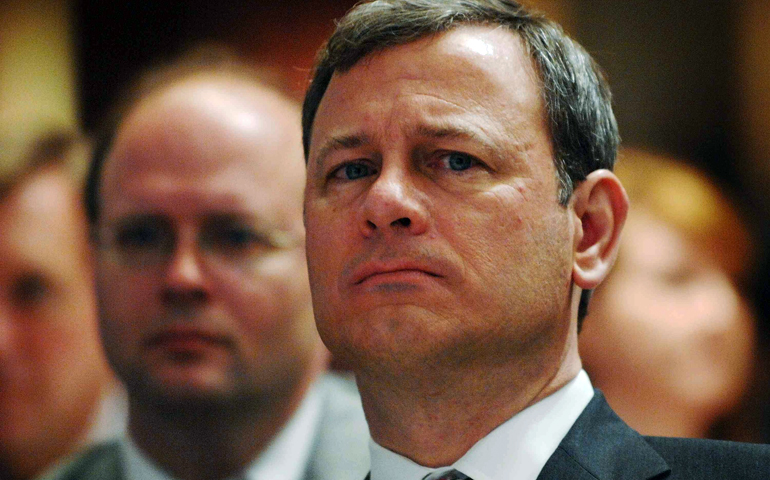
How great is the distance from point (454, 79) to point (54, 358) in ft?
5.78

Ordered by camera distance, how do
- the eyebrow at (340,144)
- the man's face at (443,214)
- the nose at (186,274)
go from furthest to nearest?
1. the nose at (186,274)
2. the eyebrow at (340,144)
3. the man's face at (443,214)

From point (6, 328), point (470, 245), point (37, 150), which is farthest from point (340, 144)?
point (6, 328)

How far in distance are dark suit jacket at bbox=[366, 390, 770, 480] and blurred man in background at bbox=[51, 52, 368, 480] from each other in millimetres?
929

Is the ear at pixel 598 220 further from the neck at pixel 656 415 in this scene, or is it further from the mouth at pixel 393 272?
A: the neck at pixel 656 415

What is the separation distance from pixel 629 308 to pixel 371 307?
149 centimetres

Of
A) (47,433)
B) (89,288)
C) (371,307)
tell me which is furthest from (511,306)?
(47,433)

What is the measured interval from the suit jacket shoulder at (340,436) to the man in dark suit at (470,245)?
582 millimetres

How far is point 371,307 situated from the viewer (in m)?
1.96

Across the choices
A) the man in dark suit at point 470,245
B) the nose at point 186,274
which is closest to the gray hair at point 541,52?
the man in dark suit at point 470,245

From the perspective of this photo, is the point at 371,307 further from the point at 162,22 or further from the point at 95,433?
the point at 162,22

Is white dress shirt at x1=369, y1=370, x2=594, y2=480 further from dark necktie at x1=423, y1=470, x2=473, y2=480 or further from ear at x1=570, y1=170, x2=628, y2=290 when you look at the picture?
ear at x1=570, y1=170, x2=628, y2=290

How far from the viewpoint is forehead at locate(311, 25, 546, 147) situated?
79.5 inches

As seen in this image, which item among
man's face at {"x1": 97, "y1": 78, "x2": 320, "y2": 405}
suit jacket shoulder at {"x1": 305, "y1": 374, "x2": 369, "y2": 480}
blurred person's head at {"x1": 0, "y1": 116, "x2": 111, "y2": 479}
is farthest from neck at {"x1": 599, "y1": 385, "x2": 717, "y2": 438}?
blurred person's head at {"x1": 0, "y1": 116, "x2": 111, "y2": 479}

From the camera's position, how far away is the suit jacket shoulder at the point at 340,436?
2.75 metres
